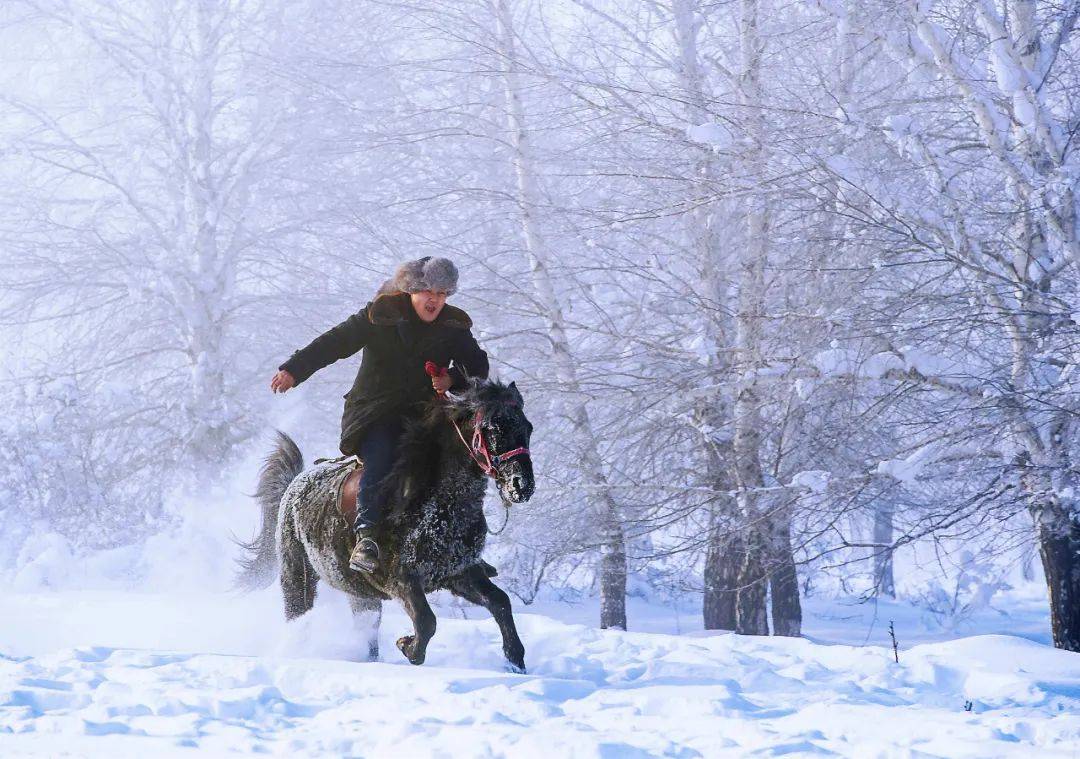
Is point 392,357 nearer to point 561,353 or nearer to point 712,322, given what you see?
point 712,322

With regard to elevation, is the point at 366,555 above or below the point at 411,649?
above

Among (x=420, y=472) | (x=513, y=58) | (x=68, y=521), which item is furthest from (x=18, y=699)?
(x=68, y=521)

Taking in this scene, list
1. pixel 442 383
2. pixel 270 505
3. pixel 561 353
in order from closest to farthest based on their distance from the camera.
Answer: pixel 442 383, pixel 270 505, pixel 561 353

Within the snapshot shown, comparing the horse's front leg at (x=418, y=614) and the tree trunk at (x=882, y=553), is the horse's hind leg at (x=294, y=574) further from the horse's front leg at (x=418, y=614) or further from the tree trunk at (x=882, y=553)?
the tree trunk at (x=882, y=553)

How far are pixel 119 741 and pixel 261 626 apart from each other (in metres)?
4.03

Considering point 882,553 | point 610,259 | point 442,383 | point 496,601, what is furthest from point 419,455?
point 610,259

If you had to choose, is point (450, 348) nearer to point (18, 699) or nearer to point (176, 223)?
point (18, 699)

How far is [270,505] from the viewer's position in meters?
7.81

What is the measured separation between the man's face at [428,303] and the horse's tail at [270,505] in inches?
77.3

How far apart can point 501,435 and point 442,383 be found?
552 mm

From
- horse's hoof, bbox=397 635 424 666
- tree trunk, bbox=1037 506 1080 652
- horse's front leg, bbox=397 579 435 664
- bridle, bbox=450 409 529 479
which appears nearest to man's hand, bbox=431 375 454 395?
bridle, bbox=450 409 529 479

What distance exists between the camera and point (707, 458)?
10.8 meters

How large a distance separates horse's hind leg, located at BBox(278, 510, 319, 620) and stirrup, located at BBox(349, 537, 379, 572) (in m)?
1.34

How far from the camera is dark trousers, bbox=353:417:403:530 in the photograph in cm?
585
